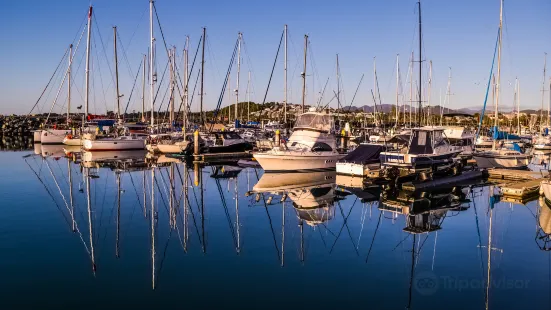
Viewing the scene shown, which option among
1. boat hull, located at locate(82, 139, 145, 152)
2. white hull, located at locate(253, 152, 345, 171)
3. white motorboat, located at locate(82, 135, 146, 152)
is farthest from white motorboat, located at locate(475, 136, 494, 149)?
boat hull, located at locate(82, 139, 145, 152)

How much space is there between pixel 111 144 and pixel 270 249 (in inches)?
1587

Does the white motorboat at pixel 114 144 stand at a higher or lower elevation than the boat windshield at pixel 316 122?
lower

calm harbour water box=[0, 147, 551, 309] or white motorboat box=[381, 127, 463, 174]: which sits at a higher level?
white motorboat box=[381, 127, 463, 174]

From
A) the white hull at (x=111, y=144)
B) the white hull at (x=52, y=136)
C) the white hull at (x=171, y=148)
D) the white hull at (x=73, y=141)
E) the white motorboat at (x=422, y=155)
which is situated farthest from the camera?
the white hull at (x=52, y=136)

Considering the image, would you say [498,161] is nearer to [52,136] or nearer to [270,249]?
[270,249]

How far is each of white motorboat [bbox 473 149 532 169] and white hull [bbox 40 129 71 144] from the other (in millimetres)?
51291

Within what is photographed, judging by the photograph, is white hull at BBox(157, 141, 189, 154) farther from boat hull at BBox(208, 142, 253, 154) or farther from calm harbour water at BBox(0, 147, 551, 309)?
calm harbour water at BBox(0, 147, 551, 309)

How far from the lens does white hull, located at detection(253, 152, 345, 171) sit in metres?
33.1

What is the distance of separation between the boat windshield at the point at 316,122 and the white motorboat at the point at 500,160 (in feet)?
34.8

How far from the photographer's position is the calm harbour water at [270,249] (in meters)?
11.5

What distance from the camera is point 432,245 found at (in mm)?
16156

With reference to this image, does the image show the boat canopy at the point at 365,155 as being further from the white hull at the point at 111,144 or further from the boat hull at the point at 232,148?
the white hull at the point at 111,144

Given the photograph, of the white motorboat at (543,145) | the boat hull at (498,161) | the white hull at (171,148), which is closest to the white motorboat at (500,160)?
the boat hull at (498,161)

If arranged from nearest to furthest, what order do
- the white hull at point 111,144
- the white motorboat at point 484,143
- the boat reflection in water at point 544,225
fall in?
the boat reflection in water at point 544,225, the white motorboat at point 484,143, the white hull at point 111,144
